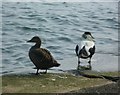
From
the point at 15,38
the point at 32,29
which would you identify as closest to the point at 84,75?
the point at 15,38

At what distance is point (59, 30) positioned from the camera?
773 inches

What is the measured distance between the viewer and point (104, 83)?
331 inches

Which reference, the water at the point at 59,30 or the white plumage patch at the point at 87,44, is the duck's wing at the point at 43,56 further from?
the white plumage patch at the point at 87,44

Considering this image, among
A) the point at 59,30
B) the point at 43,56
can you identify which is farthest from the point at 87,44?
the point at 59,30

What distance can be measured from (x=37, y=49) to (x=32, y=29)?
9.53 metres

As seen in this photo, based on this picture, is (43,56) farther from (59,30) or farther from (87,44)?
(59,30)

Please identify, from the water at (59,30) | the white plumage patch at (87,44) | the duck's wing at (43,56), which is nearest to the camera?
the duck's wing at (43,56)

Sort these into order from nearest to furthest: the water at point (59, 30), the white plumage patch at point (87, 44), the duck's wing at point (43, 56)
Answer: the duck's wing at point (43, 56) < the white plumage patch at point (87, 44) < the water at point (59, 30)

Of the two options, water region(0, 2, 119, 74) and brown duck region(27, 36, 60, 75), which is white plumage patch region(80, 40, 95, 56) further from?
brown duck region(27, 36, 60, 75)

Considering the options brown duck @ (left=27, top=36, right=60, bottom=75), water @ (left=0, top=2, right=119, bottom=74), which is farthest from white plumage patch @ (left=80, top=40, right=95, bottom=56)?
brown duck @ (left=27, top=36, right=60, bottom=75)

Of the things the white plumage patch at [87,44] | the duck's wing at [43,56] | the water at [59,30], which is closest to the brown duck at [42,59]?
the duck's wing at [43,56]

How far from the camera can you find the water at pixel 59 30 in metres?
12.6

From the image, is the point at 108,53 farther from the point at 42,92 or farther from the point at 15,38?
the point at 42,92

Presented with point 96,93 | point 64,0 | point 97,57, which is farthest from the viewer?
point 64,0
